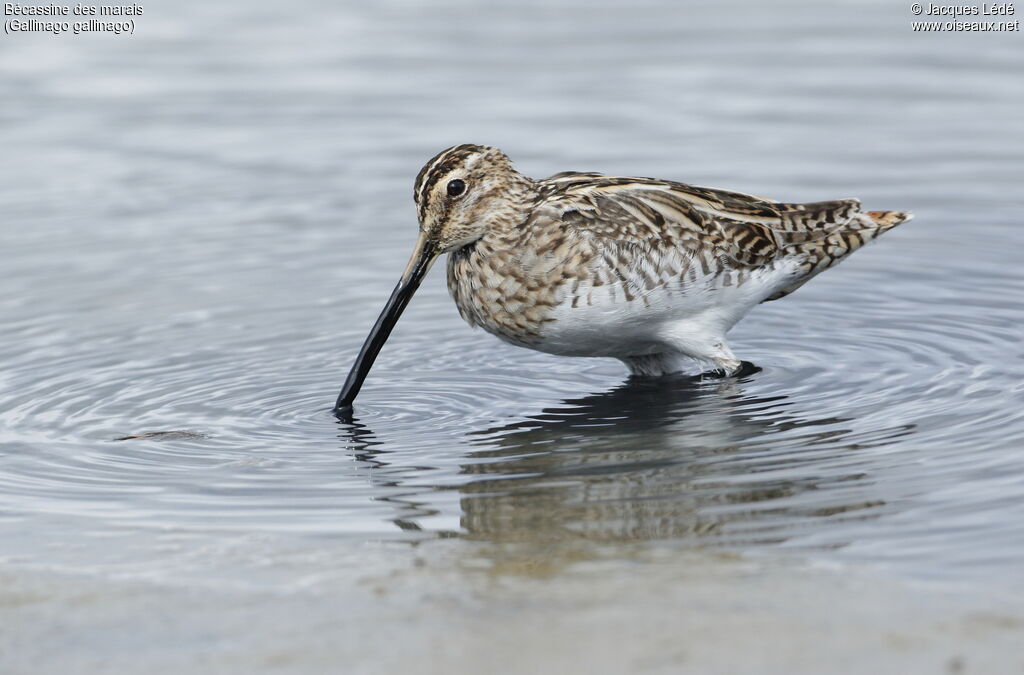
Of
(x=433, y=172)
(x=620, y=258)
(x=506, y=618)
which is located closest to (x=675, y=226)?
(x=620, y=258)

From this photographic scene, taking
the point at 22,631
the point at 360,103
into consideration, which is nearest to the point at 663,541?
the point at 22,631

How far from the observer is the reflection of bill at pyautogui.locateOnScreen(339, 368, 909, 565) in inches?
269

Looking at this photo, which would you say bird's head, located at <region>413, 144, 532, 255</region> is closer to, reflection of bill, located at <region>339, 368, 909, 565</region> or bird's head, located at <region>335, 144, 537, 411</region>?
bird's head, located at <region>335, 144, 537, 411</region>

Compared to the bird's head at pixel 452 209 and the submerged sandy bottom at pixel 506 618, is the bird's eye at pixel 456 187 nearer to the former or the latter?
the bird's head at pixel 452 209

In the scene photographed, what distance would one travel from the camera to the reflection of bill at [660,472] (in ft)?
22.4

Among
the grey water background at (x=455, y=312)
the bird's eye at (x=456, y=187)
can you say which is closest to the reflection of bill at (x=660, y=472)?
the grey water background at (x=455, y=312)

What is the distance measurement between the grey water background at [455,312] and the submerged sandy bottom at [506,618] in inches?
6.3

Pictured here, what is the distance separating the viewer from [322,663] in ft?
17.3

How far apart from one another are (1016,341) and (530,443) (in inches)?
143

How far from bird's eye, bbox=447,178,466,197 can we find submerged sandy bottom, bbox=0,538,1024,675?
140 inches

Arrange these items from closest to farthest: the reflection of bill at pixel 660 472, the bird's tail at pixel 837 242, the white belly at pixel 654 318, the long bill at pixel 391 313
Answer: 1. the reflection of bill at pixel 660 472
2. the white belly at pixel 654 318
3. the long bill at pixel 391 313
4. the bird's tail at pixel 837 242

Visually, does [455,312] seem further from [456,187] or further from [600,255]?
[600,255]

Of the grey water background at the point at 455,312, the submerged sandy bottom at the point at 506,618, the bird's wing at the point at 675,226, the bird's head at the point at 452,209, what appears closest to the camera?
the submerged sandy bottom at the point at 506,618

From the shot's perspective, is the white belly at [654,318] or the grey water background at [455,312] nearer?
the grey water background at [455,312]
